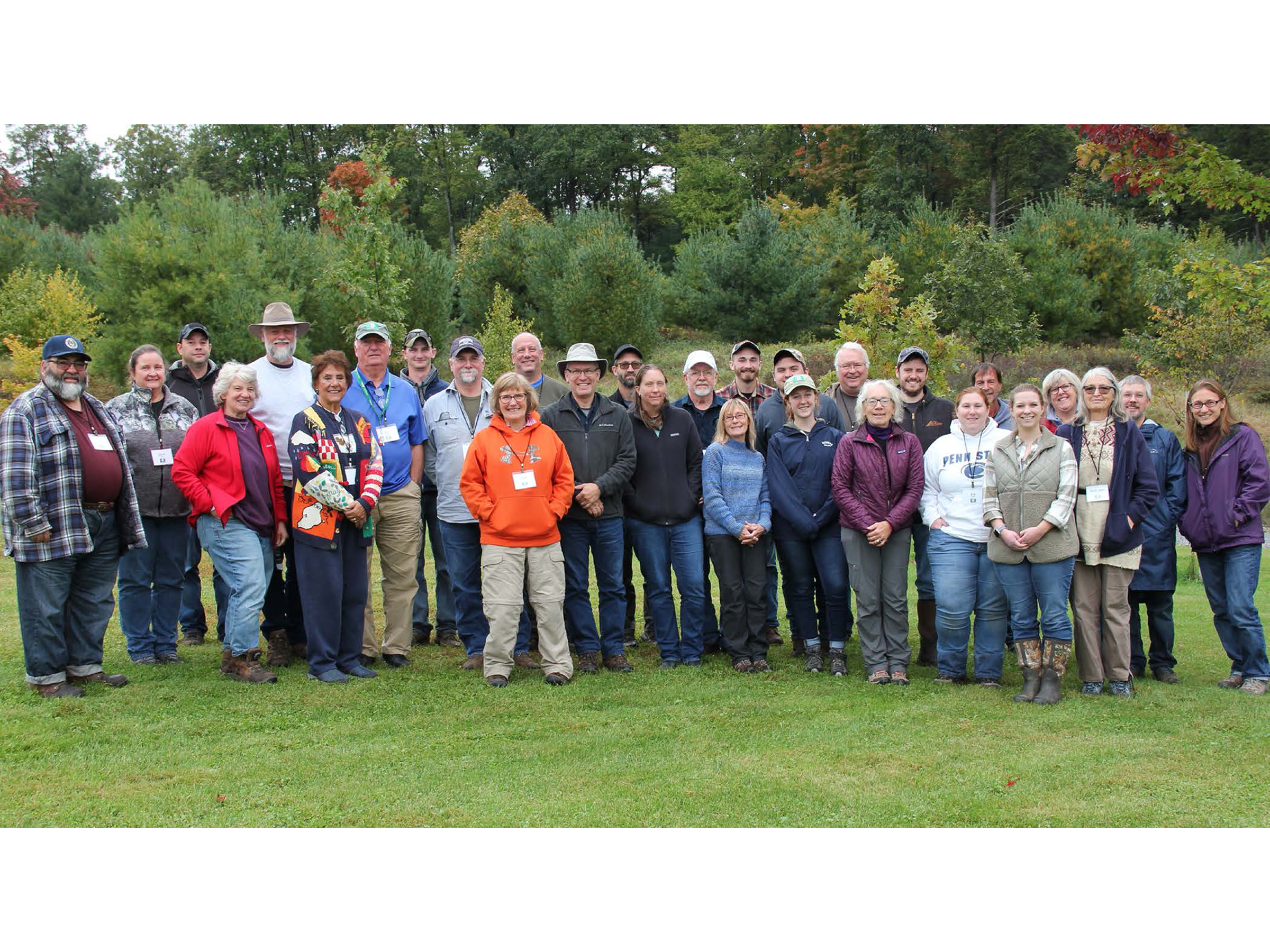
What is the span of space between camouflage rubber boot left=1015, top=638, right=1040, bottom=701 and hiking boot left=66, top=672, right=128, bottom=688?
237 inches

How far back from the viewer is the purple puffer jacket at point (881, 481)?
685cm

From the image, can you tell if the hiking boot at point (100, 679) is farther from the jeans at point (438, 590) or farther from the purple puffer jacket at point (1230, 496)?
the purple puffer jacket at point (1230, 496)

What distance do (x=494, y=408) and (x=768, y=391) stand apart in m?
2.42

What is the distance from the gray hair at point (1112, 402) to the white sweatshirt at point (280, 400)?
5.56 metres

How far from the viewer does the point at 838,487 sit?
22.8ft

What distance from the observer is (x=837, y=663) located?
7152mm

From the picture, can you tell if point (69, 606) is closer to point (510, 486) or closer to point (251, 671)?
point (251, 671)

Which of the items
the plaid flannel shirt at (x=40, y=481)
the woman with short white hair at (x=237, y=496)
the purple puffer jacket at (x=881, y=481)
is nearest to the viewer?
the plaid flannel shirt at (x=40, y=481)

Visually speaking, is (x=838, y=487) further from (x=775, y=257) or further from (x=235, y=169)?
(x=235, y=169)

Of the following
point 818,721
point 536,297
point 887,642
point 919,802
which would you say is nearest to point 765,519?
Answer: point 887,642

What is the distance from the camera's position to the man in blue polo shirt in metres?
7.23

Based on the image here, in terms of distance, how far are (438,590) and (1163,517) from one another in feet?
18.7

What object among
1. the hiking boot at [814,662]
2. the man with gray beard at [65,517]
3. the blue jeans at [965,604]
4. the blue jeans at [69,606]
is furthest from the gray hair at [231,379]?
the blue jeans at [965,604]

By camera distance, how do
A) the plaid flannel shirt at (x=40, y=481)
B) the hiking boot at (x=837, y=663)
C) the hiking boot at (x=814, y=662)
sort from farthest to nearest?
the hiking boot at (x=814, y=662) → the hiking boot at (x=837, y=663) → the plaid flannel shirt at (x=40, y=481)
